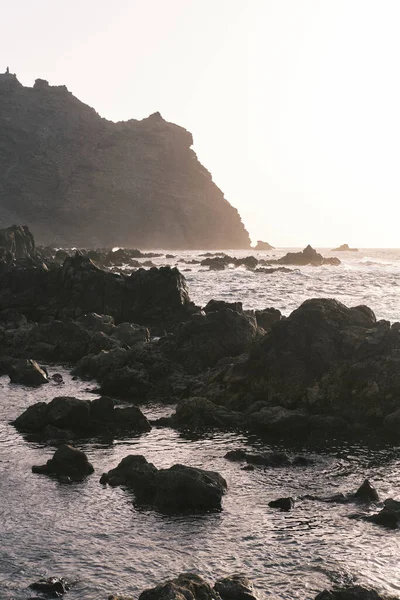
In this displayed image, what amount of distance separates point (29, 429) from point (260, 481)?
37.7 feet

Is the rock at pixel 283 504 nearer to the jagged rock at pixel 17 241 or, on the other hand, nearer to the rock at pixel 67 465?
the rock at pixel 67 465

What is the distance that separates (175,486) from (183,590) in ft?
22.5

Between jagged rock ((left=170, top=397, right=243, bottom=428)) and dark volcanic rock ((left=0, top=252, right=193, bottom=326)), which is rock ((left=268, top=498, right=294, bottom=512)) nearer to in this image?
jagged rock ((left=170, top=397, right=243, bottom=428))

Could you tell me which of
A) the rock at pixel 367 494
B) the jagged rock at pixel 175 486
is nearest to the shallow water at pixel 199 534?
the jagged rock at pixel 175 486

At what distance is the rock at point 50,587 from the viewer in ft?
52.8

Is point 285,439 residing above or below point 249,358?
below

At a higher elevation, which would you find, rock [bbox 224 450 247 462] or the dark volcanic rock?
the dark volcanic rock

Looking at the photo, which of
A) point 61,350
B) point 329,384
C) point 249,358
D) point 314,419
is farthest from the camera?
point 61,350

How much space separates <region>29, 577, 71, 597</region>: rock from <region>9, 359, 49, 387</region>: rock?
80.6 feet

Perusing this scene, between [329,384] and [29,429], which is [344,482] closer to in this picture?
[329,384]

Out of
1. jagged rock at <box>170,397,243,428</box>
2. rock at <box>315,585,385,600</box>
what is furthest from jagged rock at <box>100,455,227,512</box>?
jagged rock at <box>170,397,243,428</box>

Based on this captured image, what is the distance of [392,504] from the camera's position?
21.3 m

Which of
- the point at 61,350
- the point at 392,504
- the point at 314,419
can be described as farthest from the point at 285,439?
the point at 61,350

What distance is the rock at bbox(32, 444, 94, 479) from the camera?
24.7m
